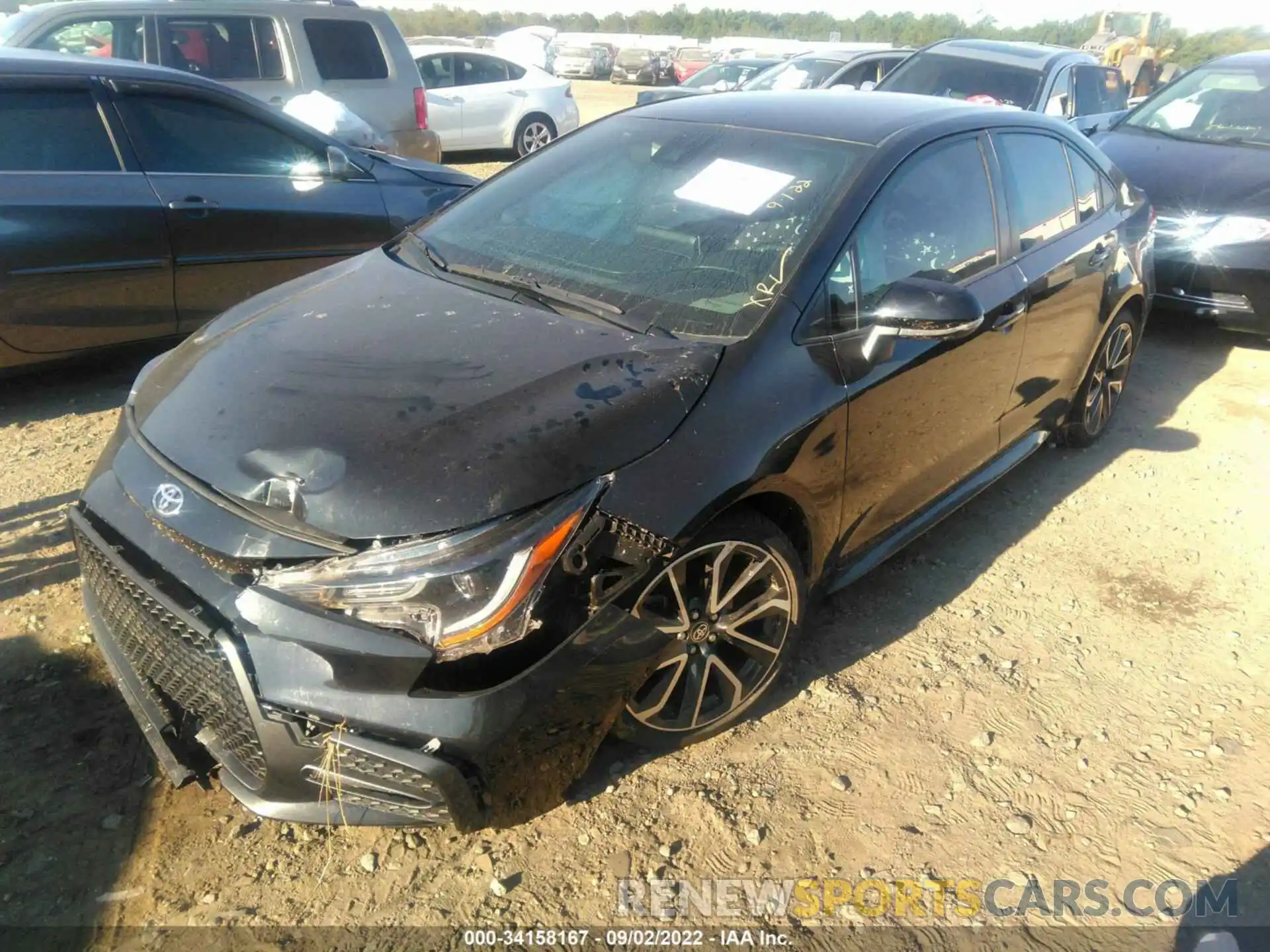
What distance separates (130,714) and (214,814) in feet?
→ 1.57

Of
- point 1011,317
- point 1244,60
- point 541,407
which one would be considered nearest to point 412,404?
point 541,407

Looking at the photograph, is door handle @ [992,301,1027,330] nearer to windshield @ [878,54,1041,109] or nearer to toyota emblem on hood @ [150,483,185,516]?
toyota emblem on hood @ [150,483,185,516]

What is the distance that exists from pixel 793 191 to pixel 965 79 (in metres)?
6.87

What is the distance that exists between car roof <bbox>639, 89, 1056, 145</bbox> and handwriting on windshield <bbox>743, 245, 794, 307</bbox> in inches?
25.9

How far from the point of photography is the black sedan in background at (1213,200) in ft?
18.9

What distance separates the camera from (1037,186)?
3.74 meters

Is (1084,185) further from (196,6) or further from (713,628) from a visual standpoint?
(196,6)

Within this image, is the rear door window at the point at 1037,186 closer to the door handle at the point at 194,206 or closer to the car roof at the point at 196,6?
the door handle at the point at 194,206

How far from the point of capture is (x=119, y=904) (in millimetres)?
2094

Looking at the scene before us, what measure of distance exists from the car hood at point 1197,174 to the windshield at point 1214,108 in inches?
9.4

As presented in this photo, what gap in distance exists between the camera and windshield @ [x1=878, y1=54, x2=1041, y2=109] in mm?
8391

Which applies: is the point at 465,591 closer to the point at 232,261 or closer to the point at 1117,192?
the point at 232,261

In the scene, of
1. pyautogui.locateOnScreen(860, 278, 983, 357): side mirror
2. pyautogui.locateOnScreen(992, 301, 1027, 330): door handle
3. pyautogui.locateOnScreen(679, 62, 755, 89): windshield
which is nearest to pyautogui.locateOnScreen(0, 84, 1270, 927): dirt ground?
pyautogui.locateOnScreen(992, 301, 1027, 330): door handle

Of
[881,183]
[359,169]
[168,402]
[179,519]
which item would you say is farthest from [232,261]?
[881,183]
